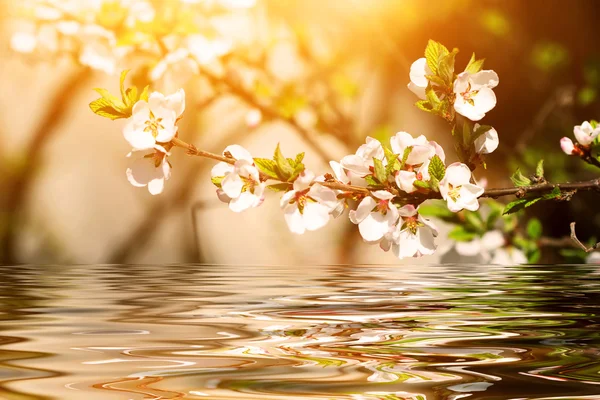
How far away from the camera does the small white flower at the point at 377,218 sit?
24.4 inches

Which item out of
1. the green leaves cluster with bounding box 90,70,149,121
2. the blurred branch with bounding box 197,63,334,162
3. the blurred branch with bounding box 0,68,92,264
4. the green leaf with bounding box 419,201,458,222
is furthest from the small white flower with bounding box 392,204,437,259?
the blurred branch with bounding box 0,68,92,264

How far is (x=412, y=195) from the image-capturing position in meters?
0.64

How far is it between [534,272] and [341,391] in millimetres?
1057

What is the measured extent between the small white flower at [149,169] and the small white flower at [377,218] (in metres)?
0.15

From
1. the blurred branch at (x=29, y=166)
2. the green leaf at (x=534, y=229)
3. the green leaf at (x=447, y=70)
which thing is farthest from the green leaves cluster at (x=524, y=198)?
the blurred branch at (x=29, y=166)

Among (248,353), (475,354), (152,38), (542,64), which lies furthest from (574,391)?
(542,64)

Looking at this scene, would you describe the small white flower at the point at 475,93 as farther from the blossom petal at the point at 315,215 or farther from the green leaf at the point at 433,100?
the blossom petal at the point at 315,215

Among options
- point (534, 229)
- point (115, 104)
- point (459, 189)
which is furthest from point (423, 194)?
point (534, 229)

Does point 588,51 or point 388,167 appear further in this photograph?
point 588,51

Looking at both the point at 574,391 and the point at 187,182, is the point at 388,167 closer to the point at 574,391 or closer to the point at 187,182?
the point at 574,391

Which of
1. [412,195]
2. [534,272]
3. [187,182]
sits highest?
[187,182]

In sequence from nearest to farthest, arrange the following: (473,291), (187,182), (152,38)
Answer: (473,291) → (152,38) → (187,182)

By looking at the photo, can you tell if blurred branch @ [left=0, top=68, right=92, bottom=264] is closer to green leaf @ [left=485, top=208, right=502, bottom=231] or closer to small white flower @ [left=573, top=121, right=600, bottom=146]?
green leaf @ [left=485, top=208, right=502, bottom=231]

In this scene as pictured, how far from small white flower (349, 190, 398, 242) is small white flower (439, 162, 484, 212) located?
4 cm
